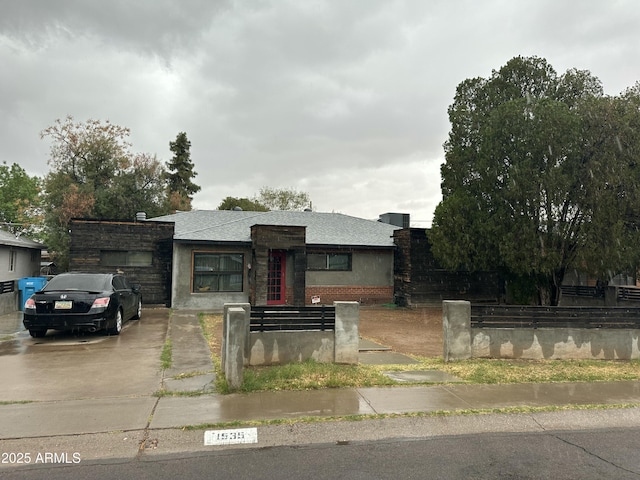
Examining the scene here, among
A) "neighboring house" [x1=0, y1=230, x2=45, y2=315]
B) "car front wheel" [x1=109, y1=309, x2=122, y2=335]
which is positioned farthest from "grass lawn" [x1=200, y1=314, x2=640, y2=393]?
"neighboring house" [x1=0, y1=230, x2=45, y2=315]

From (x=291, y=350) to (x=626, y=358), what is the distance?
6354mm

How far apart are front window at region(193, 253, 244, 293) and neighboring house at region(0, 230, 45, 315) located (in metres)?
5.79

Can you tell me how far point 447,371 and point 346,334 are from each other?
174 cm

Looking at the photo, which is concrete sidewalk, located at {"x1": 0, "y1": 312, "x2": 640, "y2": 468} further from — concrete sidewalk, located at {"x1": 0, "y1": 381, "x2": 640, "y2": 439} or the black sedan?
the black sedan

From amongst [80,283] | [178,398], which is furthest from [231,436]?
[80,283]

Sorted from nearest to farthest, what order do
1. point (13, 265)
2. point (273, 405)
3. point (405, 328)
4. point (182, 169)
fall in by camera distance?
point (273, 405) → point (405, 328) → point (13, 265) → point (182, 169)

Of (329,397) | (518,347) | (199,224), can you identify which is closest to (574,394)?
(518,347)

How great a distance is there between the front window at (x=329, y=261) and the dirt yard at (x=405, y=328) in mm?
2007

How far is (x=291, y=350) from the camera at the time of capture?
7.30 metres

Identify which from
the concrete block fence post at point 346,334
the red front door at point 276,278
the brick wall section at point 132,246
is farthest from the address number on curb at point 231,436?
the brick wall section at point 132,246

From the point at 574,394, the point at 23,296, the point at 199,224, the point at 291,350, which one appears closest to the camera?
the point at 574,394

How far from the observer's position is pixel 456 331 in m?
7.97

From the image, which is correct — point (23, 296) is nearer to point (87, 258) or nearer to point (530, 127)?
point (87, 258)

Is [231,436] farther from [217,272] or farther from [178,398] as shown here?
[217,272]
